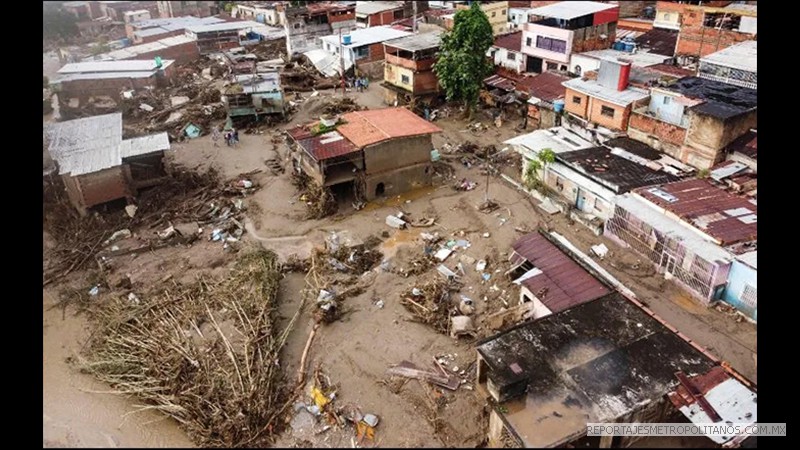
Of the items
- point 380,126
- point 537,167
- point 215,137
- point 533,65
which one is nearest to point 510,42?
point 533,65

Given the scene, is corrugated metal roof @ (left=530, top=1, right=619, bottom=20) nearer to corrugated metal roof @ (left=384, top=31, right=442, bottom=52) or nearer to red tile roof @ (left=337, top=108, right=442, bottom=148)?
corrugated metal roof @ (left=384, top=31, right=442, bottom=52)

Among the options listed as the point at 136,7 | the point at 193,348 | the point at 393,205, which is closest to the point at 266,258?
the point at 193,348

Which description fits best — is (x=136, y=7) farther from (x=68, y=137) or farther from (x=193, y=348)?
(x=193, y=348)

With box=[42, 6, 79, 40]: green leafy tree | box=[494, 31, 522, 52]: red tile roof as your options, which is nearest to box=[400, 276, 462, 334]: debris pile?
box=[494, 31, 522, 52]: red tile roof

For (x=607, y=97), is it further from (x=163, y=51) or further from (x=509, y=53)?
(x=163, y=51)

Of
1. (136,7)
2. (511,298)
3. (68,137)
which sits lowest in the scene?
(511,298)

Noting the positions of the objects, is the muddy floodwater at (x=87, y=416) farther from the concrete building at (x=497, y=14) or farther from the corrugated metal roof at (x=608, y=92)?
the concrete building at (x=497, y=14)
